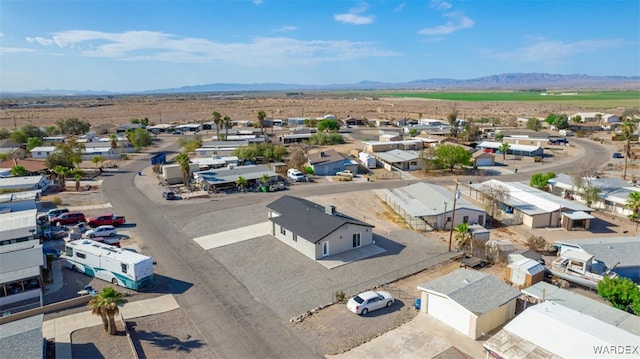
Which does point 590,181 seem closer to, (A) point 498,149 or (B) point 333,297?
(A) point 498,149

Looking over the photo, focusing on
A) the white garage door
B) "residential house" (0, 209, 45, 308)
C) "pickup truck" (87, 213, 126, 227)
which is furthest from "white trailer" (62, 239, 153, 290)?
the white garage door

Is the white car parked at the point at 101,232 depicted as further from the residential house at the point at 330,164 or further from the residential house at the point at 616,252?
the residential house at the point at 616,252

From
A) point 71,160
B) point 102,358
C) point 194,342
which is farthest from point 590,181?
point 71,160

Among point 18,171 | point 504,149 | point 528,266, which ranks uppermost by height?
point 18,171

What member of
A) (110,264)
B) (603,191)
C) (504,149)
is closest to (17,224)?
(110,264)

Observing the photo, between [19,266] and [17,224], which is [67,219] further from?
[19,266]
